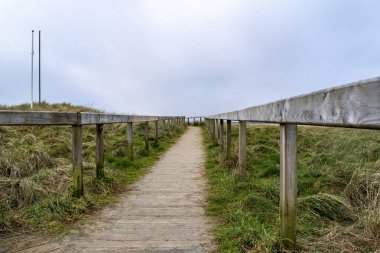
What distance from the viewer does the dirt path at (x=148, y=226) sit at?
144 inches

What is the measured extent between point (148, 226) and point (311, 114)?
249 centimetres

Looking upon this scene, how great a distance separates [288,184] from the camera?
3221mm

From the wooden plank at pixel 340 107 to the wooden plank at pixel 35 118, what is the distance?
2.79 m

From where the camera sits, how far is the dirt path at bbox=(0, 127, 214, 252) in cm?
366

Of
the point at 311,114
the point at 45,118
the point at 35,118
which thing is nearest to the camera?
the point at 311,114

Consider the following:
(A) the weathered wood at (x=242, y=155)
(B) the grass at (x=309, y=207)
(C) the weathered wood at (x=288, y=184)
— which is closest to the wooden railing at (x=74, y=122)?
(B) the grass at (x=309, y=207)

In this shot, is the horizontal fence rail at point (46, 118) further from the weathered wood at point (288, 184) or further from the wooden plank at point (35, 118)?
the weathered wood at point (288, 184)

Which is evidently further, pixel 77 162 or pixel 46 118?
pixel 77 162

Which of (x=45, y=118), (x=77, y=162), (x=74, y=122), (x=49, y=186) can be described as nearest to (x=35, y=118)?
(x=45, y=118)

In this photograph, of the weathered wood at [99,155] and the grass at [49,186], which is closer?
the grass at [49,186]

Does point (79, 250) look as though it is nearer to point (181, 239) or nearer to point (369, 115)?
point (181, 239)

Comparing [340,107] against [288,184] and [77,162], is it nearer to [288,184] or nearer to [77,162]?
[288,184]

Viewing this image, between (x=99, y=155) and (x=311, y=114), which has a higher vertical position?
(x=311, y=114)

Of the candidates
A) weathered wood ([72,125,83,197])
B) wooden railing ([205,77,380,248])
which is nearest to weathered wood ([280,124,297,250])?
wooden railing ([205,77,380,248])
